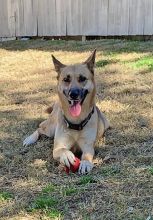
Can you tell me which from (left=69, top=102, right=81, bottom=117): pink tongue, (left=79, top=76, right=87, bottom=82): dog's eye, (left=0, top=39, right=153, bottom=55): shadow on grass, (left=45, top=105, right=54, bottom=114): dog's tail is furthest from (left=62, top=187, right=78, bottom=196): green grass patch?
(left=0, top=39, right=153, bottom=55): shadow on grass

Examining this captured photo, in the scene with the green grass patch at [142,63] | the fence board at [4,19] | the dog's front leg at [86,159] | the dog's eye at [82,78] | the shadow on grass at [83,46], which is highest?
the dog's eye at [82,78]

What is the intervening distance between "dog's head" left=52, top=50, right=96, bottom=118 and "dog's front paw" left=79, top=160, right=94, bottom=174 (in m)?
0.51

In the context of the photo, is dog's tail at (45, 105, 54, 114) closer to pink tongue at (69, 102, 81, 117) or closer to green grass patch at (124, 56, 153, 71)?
pink tongue at (69, 102, 81, 117)

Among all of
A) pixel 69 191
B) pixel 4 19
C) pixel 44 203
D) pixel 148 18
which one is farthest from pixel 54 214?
pixel 4 19

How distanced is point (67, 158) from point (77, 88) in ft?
2.18

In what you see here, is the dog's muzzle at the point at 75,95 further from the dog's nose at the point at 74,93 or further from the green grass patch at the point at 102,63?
the green grass patch at the point at 102,63

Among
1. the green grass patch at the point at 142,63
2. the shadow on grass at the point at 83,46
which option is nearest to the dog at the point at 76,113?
the green grass patch at the point at 142,63

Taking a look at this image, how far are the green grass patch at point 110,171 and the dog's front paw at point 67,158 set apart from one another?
0.95ft

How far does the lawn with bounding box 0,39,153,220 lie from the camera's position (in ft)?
13.1

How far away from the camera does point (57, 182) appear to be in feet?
14.8

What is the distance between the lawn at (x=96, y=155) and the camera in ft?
13.1

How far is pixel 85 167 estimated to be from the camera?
15.6ft

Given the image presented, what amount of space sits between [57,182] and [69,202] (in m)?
0.44

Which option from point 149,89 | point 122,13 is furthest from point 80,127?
point 122,13
